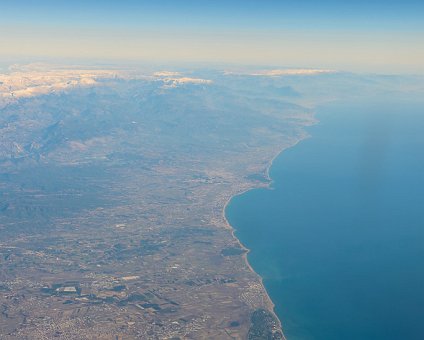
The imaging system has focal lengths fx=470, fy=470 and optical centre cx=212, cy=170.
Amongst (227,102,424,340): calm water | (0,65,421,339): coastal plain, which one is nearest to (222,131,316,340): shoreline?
(0,65,421,339): coastal plain

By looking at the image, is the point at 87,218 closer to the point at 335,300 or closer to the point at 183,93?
the point at 335,300

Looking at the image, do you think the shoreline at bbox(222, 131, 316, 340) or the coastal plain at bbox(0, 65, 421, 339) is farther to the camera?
the shoreline at bbox(222, 131, 316, 340)

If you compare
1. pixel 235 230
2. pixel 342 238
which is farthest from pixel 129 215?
pixel 342 238

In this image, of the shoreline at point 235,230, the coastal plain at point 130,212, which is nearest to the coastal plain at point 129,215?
the coastal plain at point 130,212

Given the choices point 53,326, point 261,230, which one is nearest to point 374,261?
point 261,230

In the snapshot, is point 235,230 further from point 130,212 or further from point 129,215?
point 130,212

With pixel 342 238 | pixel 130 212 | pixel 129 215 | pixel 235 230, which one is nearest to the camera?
pixel 342 238

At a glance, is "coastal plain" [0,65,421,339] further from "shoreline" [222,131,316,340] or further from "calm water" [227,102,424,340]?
"calm water" [227,102,424,340]

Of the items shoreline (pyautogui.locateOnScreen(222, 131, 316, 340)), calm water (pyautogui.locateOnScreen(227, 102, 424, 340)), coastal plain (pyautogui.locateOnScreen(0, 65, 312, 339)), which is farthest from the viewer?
shoreline (pyautogui.locateOnScreen(222, 131, 316, 340))
